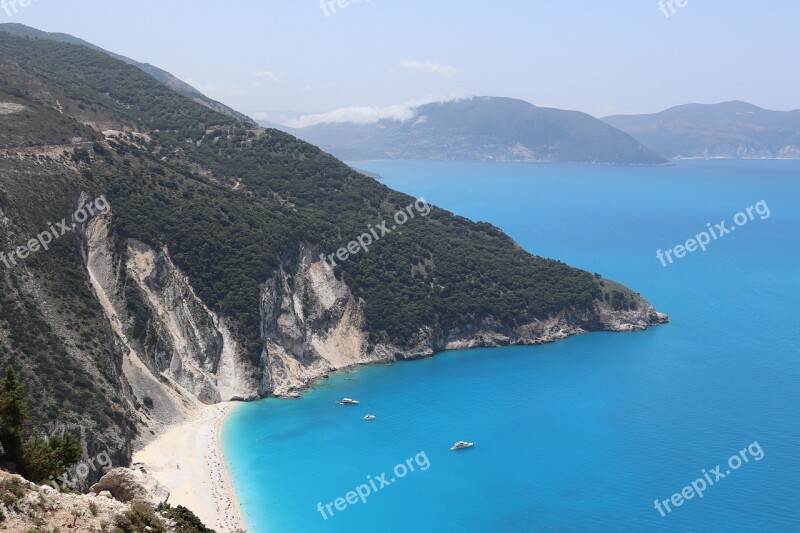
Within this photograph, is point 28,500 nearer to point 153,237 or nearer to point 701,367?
point 153,237

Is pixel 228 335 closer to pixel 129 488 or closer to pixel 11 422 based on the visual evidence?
pixel 11 422

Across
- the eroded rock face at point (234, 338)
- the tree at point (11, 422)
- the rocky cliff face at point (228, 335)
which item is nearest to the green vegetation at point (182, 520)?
the tree at point (11, 422)

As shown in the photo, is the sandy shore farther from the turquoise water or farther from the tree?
the tree

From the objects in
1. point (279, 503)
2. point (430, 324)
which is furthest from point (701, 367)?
point (279, 503)

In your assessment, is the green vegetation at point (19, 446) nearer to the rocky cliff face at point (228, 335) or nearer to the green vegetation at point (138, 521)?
the green vegetation at point (138, 521)

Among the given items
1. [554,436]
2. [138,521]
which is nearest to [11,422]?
[138,521]

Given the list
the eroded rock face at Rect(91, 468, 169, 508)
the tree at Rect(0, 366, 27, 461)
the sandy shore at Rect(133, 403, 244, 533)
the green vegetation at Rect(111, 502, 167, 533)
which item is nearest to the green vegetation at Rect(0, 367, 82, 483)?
the tree at Rect(0, 366, 27, 461)

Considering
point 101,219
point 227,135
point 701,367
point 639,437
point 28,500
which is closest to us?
point 28,500
